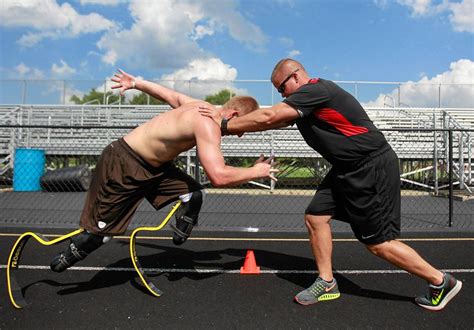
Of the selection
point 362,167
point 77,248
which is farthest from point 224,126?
point 77,248

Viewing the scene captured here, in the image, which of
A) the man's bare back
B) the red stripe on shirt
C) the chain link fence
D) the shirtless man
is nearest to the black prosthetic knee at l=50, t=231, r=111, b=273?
the shirtless man

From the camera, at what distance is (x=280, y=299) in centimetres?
324

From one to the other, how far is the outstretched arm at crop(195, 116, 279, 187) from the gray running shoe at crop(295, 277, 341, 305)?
43.1 inches

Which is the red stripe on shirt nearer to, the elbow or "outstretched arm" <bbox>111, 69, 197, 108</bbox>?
the elbow

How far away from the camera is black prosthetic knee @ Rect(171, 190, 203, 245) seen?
3320 mm

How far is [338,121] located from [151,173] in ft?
4.80

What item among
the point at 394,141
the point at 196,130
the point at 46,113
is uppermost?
the point at 46,113

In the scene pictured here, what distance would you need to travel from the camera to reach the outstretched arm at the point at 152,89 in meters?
3.56

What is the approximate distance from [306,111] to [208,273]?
80.2 inches

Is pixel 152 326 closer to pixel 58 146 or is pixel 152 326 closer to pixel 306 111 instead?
pixel 306 111

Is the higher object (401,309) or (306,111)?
(306,111)

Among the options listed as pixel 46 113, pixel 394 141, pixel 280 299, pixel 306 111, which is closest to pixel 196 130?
pixel 306 111

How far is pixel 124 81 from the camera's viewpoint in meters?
3.81

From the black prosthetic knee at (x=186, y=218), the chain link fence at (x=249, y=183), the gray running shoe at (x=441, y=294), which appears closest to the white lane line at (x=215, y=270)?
the black prosthetic knee at (x=186, y=218)
